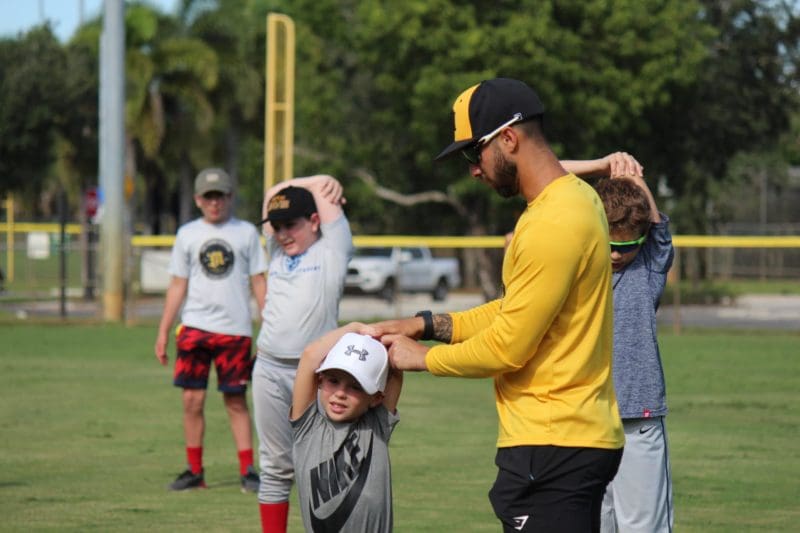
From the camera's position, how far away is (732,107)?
135 ft

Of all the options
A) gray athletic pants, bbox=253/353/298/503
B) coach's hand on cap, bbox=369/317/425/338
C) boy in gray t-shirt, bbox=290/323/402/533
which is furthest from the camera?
gray athletic pants, bbox=253/353/298/503

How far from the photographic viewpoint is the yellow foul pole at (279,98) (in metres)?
26.7

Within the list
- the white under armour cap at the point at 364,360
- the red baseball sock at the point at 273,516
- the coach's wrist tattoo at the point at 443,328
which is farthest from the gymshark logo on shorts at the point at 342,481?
the red baseball sock at the point at 273,516

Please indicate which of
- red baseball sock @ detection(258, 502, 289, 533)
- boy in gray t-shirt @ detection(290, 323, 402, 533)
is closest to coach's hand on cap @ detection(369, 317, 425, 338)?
boy in gray t-shirt @ detection(290, 323, 402, 533)

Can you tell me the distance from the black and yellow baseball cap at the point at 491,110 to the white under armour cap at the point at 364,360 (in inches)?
32.7

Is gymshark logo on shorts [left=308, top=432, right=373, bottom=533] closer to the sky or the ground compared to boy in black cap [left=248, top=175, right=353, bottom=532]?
closer to the ground

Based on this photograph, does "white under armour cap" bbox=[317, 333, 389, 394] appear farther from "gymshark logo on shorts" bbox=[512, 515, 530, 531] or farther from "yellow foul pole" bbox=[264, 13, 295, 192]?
"yellow foul pole" bbox=[264, 13, 295, 192]

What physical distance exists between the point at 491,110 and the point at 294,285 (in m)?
4.22

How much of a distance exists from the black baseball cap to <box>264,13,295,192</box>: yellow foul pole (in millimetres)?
18350

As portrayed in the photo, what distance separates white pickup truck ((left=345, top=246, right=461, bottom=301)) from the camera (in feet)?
104

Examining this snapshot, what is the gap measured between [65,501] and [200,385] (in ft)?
4.18

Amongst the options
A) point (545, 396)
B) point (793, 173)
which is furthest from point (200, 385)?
point (793, 173)

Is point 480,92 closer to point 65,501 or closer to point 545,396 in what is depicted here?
point 545,396

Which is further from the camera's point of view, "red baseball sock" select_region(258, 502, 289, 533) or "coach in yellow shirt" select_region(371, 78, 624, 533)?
"red baseball sock" select_region(258, 502, 289, 533)
